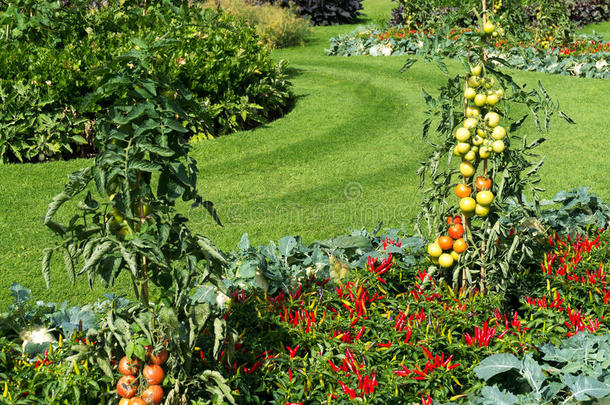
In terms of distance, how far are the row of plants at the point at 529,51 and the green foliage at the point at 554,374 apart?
13.5ft

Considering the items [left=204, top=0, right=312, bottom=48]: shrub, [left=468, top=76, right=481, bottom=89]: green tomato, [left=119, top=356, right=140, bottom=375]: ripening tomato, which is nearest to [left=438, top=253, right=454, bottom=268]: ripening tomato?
[left=468, top=76, right=481, bottom=89]: green tomato

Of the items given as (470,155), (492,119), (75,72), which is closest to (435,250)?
(470,155)

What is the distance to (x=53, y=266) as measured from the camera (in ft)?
16.5

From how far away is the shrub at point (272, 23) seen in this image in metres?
16.0

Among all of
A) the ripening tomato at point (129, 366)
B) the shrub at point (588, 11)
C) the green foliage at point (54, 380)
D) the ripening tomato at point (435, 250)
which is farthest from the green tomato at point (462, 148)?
the shrub at point (588, 11)

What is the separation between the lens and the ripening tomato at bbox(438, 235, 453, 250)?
12.0 ft

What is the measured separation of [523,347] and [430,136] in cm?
525

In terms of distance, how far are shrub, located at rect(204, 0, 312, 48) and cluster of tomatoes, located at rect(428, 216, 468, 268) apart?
12.7 metres

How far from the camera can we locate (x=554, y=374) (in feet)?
9.70

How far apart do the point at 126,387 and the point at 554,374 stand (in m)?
1.88

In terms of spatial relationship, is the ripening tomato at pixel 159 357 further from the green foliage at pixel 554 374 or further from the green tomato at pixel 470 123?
the green tomato at pixel 470 123

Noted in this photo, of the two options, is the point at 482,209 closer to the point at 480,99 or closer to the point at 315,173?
the point at 480,99

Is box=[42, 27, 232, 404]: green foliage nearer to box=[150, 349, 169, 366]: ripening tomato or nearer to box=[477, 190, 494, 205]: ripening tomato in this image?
box=[150, 349, 169, 366]: ripening tomato

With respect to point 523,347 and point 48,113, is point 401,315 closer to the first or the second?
point 523,347
